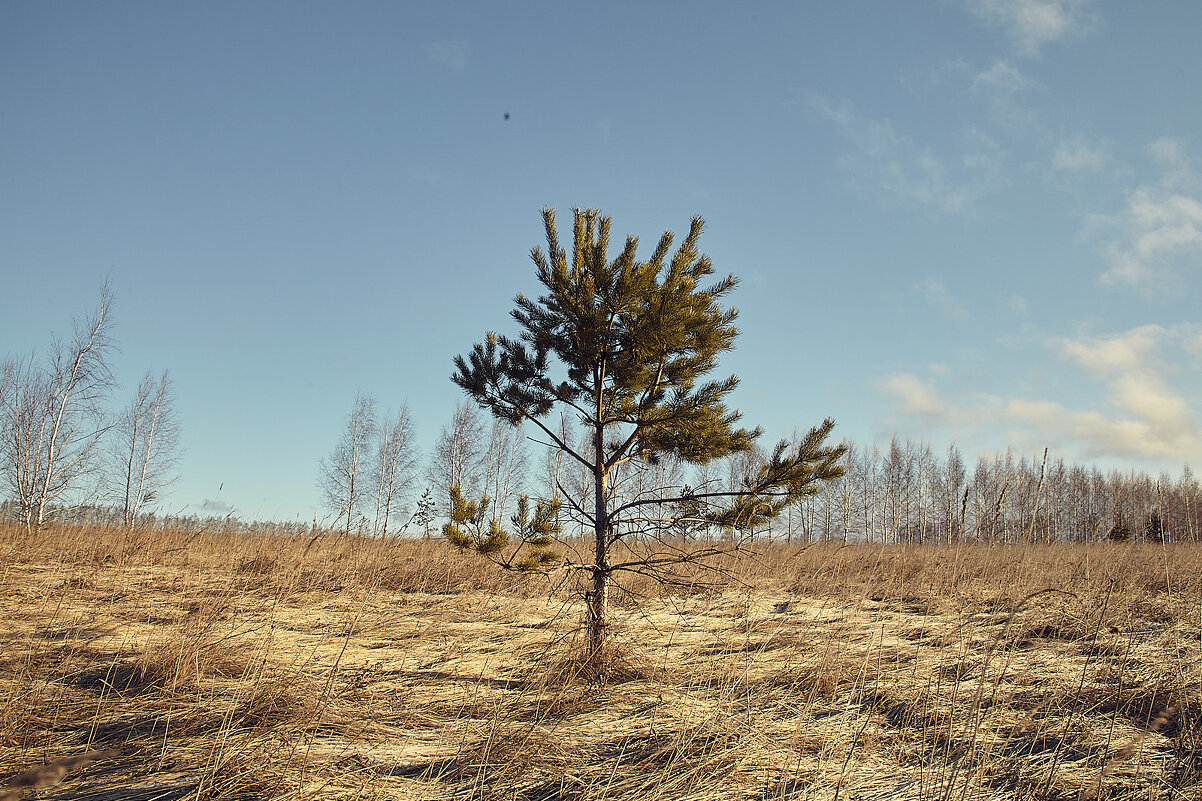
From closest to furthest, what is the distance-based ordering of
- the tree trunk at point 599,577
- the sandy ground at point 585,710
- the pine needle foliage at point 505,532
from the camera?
the sandy ground at point 585,710 < the pine needle foliage at point 505,532 < the tree trunk at point 599,577

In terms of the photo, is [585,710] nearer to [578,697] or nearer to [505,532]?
[578,697]

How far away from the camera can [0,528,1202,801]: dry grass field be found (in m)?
2.99

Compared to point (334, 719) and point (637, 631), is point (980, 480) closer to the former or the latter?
point (637, 631)

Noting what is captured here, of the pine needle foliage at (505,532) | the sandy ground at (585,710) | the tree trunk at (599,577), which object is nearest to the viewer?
the sandy ground at (585,710)

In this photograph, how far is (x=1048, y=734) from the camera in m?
3.58

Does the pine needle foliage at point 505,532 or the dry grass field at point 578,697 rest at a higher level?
the pine needle foliage at point 505,532

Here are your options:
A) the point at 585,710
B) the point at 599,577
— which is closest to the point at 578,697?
the point at 585,710

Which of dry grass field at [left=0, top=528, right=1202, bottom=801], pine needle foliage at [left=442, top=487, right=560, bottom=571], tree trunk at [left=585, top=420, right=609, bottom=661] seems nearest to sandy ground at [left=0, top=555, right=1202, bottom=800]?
dry grass field at [left=0, top=528, right=1202, bottom=801]

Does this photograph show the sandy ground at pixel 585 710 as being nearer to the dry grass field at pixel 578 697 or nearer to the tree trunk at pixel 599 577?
the dry grass field at pixel 578 697

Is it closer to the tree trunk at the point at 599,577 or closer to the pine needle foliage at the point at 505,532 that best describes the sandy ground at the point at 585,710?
the tree trunk at the point at 599,577

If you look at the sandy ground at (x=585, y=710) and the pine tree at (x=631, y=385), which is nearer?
the sandy ground at (x=585, y=710)

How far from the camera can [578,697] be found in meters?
4.22

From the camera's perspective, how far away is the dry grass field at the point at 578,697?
2990 millimetres

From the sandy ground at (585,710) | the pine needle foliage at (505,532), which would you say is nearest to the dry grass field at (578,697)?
the sandy ground at (585,710)
